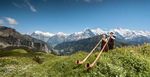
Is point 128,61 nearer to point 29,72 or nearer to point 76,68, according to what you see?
point 76,68

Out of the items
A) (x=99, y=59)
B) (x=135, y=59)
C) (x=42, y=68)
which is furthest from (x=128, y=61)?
(x=42, y=68)

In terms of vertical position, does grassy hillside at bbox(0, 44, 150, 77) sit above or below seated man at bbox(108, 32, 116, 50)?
below

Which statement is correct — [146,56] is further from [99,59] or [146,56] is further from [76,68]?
[76,68]

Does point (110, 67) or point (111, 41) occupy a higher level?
point (111, 41)

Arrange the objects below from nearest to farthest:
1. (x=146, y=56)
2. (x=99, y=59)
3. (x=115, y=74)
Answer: (x=115, y=74) → (x=99, y=59) → (x=146, y=56)

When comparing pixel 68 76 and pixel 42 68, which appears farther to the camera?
pixel 42 68

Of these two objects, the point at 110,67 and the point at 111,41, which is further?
the point at 111,41

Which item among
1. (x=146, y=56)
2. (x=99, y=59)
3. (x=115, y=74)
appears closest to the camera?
(x=115, y=74)

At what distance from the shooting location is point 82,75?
872 inches

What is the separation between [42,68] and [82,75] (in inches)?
273

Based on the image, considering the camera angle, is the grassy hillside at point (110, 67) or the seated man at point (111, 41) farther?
the seated man at point (111, 41)

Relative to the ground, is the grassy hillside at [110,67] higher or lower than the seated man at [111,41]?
lower

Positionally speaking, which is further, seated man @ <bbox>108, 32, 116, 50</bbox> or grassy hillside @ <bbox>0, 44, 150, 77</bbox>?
seated man @ <bbox>108, 32, 116, 50</bbox>

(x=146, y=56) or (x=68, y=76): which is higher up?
(x=146, y=56)
